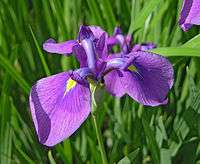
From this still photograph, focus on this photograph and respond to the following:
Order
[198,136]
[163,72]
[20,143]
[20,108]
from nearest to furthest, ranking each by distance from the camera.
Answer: [163,72] → [198,136] → [20,143] → [20,108]

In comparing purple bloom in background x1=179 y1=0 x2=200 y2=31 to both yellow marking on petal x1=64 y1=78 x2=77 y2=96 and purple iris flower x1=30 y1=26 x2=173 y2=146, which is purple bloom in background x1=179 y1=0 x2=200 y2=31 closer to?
purple iris flower x1=30 y1=26 x2=173 y2=146

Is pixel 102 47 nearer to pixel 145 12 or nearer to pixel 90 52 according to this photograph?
pixel 90 52

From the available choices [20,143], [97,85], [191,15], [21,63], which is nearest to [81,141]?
[20,143]

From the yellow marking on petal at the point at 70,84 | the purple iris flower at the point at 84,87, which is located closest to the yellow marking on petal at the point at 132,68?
A: the purple iris flower at the point at 84,87

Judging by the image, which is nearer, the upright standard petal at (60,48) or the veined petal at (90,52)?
the veined petal at (90,52)

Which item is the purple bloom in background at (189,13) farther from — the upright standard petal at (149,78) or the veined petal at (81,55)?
the veined petal at (81,55)

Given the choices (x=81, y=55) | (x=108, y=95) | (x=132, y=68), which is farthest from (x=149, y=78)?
(x=108, y=95)

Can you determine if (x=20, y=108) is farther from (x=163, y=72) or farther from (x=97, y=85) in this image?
(x=163, y=72)
